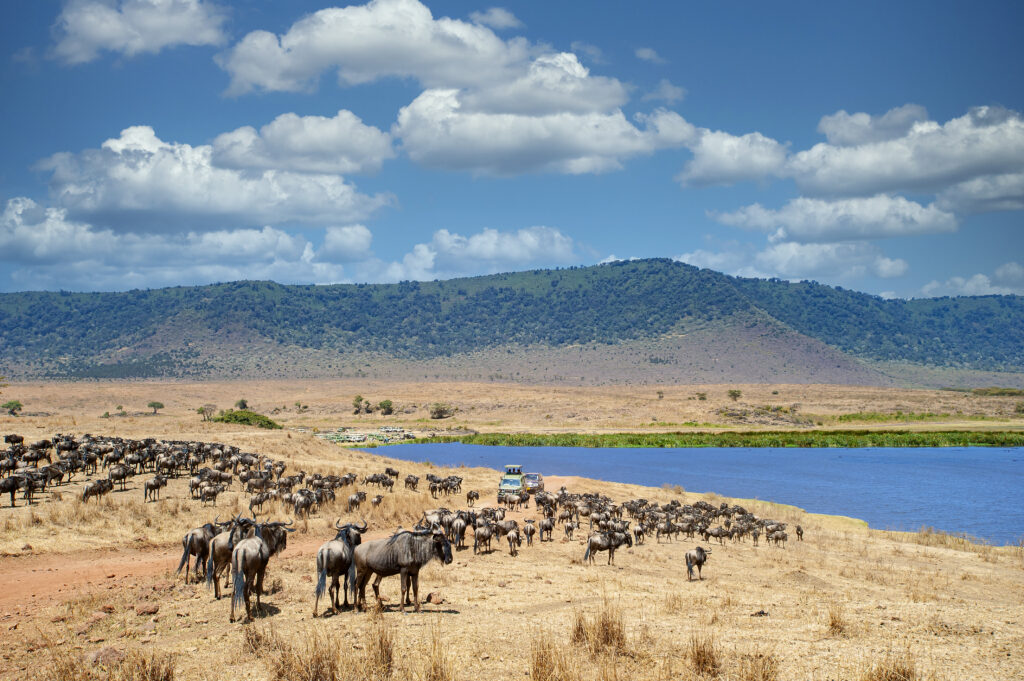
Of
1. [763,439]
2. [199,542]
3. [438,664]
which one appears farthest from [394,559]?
[763,439]

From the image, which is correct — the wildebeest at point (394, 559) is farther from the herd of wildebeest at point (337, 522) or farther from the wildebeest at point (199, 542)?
the wildebeest at point (199, 542)

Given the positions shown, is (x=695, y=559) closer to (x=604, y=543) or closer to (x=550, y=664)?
(x=604, y=543)

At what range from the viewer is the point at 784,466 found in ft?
208

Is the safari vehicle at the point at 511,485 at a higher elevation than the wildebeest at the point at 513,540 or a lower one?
lower

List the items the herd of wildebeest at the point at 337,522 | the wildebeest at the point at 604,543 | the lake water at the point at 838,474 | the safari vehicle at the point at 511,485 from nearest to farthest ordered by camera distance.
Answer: the herd of wildebeest at the point at 337,522
the wildebeest at the point at 604,543
the safari vehicle at the point at 511,485
the lake water at the point at 838,474

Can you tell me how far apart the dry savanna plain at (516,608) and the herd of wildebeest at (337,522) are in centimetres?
56

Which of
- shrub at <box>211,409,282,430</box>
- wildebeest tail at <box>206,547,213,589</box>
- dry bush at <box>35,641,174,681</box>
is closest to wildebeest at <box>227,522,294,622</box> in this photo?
wildebeest tail at <box>206,547,213,589</box>

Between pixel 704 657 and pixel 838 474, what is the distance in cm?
5240

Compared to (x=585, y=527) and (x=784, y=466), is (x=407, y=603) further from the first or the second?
(x=784, y=466)

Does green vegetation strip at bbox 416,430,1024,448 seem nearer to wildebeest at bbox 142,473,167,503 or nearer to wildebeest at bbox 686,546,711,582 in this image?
wildebeest at bbox 142,473,167,503

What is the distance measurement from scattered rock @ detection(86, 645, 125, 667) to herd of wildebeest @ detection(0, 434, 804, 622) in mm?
2197

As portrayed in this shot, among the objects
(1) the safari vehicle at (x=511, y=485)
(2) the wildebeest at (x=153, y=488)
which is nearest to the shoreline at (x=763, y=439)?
(1) the safari vehicle at (x=511, y=485)

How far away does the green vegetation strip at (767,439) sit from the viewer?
77750 mm

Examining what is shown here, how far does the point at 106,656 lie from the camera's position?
11000 mm
